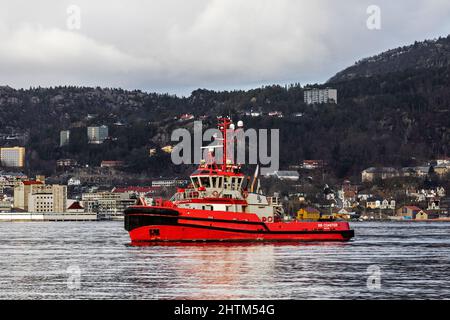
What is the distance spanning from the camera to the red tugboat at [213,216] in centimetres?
10888

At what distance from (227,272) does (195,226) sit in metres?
31.5

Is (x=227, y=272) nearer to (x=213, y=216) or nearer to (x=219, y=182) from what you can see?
(x=213, y=216)

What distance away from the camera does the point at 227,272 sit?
77.6 m

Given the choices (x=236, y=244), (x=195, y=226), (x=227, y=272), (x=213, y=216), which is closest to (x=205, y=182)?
(x=213, y=216)

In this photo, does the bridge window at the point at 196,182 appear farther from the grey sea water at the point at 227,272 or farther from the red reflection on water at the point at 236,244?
the grey sea water at the point at 227,272

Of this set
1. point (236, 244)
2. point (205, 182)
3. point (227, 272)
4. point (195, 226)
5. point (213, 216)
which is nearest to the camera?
point (227, 272)

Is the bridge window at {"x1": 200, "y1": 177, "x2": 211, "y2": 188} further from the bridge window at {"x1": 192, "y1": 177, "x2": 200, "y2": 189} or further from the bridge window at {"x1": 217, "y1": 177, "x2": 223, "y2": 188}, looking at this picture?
the bridge window at {"x1": 217, "y1": 177, "x2": 223, "y2": 188}

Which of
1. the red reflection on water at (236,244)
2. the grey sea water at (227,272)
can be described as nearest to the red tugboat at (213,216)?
the red reflection on water at (236,244)

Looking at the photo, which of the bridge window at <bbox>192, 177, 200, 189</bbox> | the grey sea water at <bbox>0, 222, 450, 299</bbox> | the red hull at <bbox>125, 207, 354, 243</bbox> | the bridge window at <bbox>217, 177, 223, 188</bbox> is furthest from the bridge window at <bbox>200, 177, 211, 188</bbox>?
the grey sea water at <bbox>0, 222, 450, 299</bbox>

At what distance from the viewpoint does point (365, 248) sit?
109875mm
